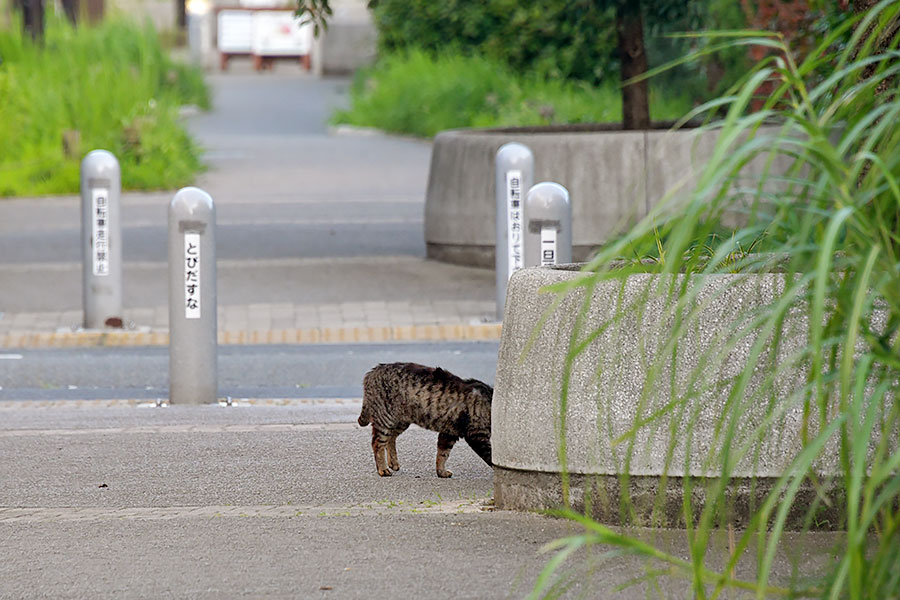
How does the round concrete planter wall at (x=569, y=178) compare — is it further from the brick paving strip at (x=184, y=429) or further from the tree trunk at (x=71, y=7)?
the tree trunk at (x=71, y=7)

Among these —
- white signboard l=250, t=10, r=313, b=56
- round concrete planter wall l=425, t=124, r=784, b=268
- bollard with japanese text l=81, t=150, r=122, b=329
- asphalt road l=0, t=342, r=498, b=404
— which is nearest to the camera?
asphalt road l=0, t=342, r=498, b=404

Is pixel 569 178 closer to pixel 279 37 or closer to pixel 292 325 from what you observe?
pixel 292 325

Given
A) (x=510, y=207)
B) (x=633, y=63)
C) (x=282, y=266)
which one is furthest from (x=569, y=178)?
(x=282, y=266)

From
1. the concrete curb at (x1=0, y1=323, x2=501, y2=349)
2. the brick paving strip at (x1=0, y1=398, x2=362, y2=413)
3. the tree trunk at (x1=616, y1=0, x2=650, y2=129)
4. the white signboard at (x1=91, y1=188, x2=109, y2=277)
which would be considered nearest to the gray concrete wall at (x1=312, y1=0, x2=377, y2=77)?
the tree trunk at (x1=616, y1=0, x2=650, y2=129)

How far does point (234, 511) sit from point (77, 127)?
16.7 meters

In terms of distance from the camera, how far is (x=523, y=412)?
534cm

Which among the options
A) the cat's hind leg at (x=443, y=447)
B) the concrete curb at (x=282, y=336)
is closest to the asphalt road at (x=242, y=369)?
the concrete curb at (x=282, y=336)

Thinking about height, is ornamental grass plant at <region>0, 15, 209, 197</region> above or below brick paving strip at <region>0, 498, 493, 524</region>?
above

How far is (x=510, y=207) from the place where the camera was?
1186cm

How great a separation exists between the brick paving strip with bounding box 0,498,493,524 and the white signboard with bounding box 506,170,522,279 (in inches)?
233

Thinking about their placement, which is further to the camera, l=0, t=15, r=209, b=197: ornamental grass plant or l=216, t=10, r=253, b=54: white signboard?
l=216, t=10, r=253, b=54: white signboard

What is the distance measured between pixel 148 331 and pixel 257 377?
1681mm

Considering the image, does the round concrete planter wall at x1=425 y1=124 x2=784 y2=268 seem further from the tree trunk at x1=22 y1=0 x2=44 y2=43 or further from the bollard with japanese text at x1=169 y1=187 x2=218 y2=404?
the tree trunk at x1=22 y1=0 x2=44 y2=43

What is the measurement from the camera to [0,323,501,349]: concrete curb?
1189cm
